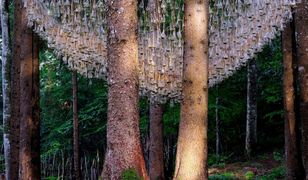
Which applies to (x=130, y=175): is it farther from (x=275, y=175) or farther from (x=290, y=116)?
(x=275, y=175)

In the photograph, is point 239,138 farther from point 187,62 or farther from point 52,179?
point 187,62

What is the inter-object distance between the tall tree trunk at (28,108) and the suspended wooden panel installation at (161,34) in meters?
1.10

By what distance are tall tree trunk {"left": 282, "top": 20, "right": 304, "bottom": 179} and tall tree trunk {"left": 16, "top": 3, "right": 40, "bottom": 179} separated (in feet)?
12.9

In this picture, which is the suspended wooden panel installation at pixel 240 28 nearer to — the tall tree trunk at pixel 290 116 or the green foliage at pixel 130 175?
the tall tree trunk at pixel 290 116

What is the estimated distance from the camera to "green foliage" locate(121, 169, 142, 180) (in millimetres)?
3869

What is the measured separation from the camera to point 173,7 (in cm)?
530

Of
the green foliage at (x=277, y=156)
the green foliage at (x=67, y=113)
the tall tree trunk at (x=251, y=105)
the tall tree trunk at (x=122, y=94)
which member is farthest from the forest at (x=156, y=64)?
the green foliage at (x=67, y=113)

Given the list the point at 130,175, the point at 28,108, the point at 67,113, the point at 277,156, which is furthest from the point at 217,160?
the point at 130,175

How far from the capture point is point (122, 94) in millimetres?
4020

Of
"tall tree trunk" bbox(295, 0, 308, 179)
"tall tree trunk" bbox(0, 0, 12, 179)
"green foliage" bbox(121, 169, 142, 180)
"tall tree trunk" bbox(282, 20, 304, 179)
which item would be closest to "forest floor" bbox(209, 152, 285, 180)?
"tall tree trunk" bbox(282, 20, 304, 179)

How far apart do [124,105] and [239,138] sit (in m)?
9.95

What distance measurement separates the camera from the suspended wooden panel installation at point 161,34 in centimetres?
532

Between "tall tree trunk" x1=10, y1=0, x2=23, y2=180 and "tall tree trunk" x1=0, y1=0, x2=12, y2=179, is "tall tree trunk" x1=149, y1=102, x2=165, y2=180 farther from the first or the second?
"tall tree trunk" x1=0, y1=0, x2=12, y2=179

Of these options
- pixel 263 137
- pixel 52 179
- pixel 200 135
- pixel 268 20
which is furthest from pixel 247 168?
pixel 200 135
